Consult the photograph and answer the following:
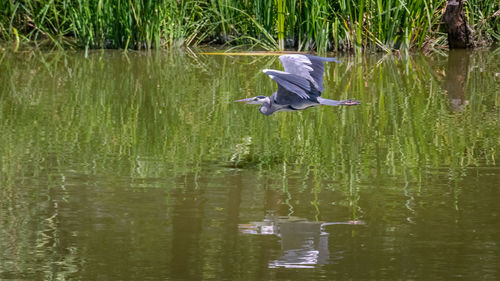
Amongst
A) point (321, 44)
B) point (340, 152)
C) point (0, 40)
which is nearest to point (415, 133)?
point (340, 152)

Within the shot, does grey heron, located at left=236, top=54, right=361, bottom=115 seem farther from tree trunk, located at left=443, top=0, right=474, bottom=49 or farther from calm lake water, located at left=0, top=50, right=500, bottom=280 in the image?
tree trunk, located at left=443, top=0, right=474, bottom=49

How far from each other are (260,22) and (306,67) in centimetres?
510

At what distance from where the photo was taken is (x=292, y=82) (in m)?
4.37

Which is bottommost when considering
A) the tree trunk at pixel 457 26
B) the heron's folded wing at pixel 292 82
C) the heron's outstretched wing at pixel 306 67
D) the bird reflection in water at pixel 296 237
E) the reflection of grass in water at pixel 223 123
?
the bird reflection in water at pixel 296 237

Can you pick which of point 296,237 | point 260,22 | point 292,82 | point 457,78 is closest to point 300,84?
point 292,82

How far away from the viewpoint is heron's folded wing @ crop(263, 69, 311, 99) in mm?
4267

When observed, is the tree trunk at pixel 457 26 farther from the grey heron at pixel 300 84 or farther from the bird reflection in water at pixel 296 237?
the bird reflection in water at pixel 296 237

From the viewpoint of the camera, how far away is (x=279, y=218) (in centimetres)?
341

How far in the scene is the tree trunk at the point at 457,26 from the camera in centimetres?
928

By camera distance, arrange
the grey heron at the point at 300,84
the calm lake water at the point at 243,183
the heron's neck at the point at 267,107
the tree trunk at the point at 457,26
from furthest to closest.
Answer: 1. the tree trunk at the point at 457,26
2. the heron's neck at the point at 267,107
3. the grey heron at the point at 300,84
4. the calm lake water at the point at 243,183

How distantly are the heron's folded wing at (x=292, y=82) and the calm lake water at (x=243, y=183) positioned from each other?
0.32 m

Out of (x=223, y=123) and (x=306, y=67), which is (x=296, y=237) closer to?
(x=306, y=67)

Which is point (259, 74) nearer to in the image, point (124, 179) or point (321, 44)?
point (321, 44)

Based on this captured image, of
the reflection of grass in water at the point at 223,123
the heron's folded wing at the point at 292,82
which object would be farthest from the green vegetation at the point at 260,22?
the heron's folded wing at the point at 292,82
